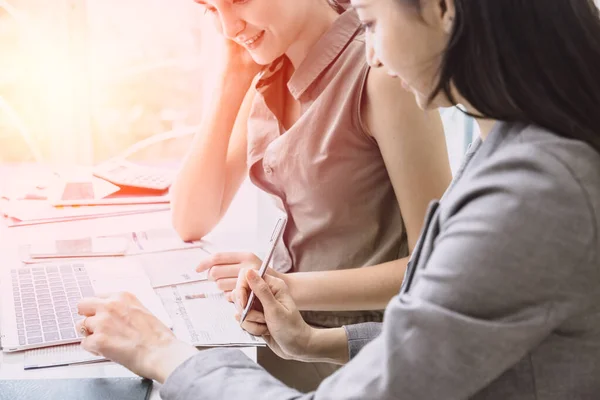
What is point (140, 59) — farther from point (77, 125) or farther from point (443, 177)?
point (443, 177)

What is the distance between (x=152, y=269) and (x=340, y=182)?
40 cm

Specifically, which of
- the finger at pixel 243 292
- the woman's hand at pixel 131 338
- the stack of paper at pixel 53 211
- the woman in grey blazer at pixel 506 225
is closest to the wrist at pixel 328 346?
the finger at pixel 243 292

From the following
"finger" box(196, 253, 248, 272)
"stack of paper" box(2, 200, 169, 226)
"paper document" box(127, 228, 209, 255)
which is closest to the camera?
"finger" box(196, 253, 248, 272)

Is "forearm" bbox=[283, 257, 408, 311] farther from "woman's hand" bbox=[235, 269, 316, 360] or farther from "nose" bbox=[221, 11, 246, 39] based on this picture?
"nose" bbox=[221, 11, 246, 39]

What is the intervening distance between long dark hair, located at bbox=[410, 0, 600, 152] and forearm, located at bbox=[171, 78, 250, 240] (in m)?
0.82

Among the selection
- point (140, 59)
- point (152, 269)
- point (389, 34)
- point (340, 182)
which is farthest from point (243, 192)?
point (389, 34)

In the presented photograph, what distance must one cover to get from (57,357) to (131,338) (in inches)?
5.5

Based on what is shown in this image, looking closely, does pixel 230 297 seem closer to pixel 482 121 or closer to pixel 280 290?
pixel 280 290

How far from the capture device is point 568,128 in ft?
1.76

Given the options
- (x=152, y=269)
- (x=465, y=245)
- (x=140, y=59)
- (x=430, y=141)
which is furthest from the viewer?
(x=140, y=59)

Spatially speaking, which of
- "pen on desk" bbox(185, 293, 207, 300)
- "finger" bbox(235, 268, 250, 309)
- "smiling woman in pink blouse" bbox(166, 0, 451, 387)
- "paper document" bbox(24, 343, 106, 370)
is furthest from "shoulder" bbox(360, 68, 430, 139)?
"paper document" bbox(24, 343, 106, 370)

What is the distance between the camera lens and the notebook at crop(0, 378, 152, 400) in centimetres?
77

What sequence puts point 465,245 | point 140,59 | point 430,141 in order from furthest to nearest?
point 140,59 → point 430,141 → point 465,245

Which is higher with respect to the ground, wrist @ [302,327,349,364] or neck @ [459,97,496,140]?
neck @ [459,97,496,140]
